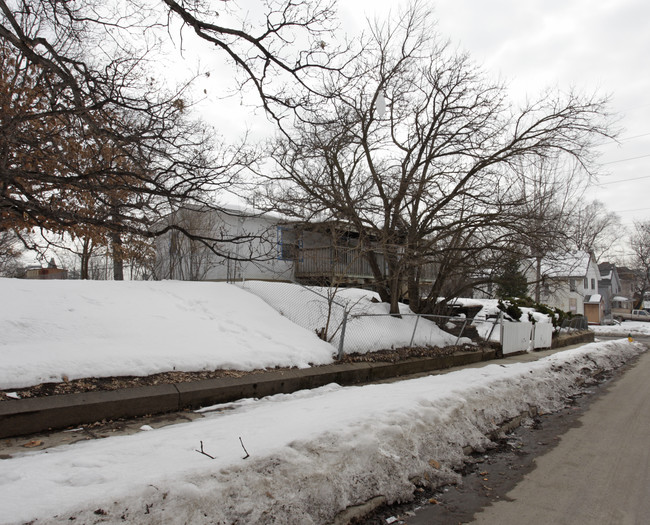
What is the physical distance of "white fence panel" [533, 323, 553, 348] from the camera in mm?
17669

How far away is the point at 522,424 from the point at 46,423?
247 inches

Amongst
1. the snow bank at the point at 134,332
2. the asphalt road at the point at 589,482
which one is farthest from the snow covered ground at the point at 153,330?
the asphalt road at the point at 589,482

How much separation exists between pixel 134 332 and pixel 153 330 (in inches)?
13.7

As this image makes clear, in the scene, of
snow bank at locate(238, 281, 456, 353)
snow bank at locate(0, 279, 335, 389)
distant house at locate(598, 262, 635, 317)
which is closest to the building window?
snow bank at locate(238, 281, 456, 353)

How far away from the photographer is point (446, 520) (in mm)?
3549

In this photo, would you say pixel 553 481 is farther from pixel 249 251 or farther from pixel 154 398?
pixel 249 251

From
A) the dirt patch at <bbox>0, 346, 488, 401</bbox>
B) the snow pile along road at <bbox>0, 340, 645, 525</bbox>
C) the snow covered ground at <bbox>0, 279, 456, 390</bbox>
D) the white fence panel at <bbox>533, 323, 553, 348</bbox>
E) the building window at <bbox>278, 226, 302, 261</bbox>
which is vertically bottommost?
the white fence panel at <bbox>533, 323, 553, 348</bbox>

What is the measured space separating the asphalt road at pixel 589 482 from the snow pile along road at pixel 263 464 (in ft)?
2.29

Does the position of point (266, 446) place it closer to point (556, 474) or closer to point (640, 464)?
point (556, 474)

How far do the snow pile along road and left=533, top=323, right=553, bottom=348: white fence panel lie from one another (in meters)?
12.9

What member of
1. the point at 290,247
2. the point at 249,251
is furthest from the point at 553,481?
the point at 249,251

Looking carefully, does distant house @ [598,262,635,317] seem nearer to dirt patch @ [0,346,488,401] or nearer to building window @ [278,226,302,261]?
building window @ [278,226,302,261]

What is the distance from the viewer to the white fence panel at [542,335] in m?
17.7

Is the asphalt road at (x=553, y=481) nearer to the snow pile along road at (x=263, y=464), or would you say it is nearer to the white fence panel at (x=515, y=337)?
the snow pile along road at (x=263, y=464)
